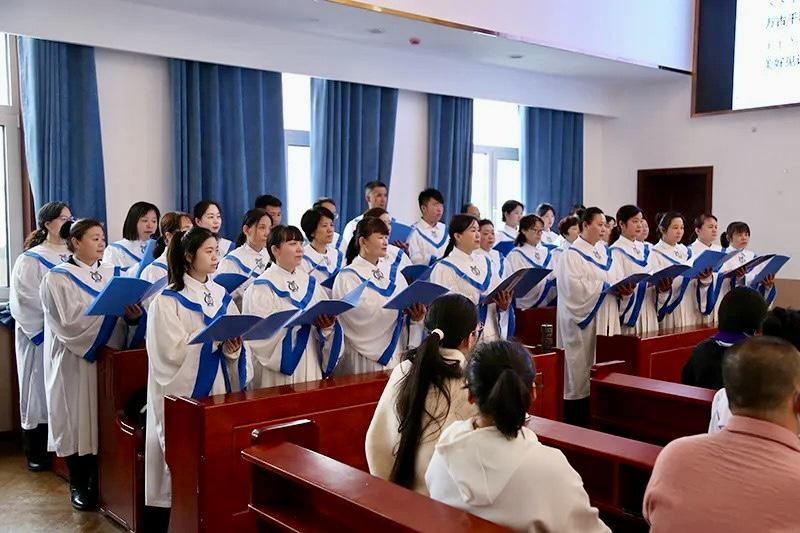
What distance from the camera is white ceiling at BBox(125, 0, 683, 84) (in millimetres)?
6129

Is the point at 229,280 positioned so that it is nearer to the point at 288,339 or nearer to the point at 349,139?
the point at 288,339

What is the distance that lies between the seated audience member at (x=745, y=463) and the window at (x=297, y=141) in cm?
582

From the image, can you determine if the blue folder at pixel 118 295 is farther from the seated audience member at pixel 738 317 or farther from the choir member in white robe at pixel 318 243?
the seated audience member at pixel 738 317

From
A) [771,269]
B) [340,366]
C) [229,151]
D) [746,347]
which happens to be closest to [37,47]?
[229,151]

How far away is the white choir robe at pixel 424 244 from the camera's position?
263 inches

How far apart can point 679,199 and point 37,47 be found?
762 cm

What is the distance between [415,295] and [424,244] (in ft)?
9.15

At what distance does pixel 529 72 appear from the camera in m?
9.05

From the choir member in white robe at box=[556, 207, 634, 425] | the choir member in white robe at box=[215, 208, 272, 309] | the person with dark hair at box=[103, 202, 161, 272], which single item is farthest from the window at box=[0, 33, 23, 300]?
the choir member in white robe at box=[556, 207, 634, 425]

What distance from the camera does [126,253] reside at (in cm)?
525

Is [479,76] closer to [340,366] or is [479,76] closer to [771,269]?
[771,269]

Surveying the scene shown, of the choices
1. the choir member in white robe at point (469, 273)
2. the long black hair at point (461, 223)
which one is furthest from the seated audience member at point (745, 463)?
the long black hair at point (461, 223)

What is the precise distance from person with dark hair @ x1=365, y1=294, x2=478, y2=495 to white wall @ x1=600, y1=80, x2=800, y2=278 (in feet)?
24.4

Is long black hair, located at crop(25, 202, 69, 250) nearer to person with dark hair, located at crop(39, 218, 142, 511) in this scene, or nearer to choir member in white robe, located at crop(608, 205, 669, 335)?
person with dark hair, located at crop(39, 218, 142, 511)
